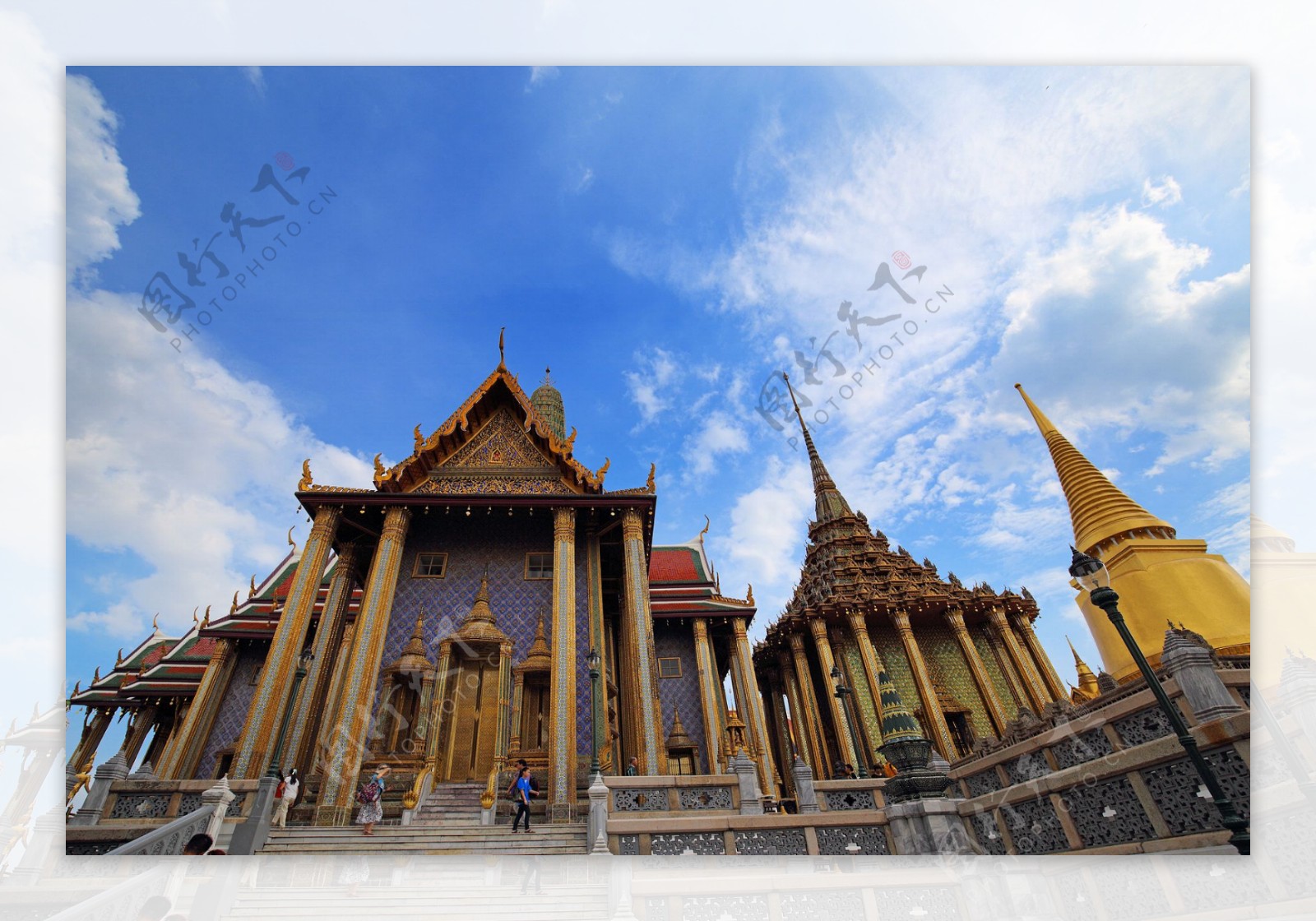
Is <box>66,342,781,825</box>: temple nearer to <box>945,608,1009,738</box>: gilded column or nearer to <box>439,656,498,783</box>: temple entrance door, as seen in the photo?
<box>439,656,498,783</box>: temple entrance door

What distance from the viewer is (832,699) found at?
2002 centimetres

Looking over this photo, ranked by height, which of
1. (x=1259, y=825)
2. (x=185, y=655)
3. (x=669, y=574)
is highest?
(x=669, y=574)

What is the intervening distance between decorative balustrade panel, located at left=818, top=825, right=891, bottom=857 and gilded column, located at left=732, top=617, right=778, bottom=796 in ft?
26.2

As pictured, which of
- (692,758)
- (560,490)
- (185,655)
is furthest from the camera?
(185,655)

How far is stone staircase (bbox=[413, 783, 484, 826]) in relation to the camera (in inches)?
357

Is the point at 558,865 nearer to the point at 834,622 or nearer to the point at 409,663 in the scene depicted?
the point at 409,663

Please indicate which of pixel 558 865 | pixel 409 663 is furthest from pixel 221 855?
pixel 409 663

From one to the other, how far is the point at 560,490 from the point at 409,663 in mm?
4373

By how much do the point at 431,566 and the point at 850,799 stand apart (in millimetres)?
9268

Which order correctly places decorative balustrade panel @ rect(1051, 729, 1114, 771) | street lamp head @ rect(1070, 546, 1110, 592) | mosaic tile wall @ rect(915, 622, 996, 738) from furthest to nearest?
mosaic tile wall @ rect(915, 622, 996, 738) → decorative balustrade panel @ rect(1051, 729, 1114, 771) → street lamp head @ rect(1070, 546, 1110, 592)

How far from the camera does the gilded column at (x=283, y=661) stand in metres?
9.48

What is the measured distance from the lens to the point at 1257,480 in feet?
19.5

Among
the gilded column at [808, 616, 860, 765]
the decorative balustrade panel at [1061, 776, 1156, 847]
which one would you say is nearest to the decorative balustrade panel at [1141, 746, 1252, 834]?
the decorative balustrade panel at [1061, 776, 1156, 847]

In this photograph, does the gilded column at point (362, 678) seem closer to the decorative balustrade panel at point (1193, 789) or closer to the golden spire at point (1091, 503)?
the decorative balustrade panel at point (1193, 789)
